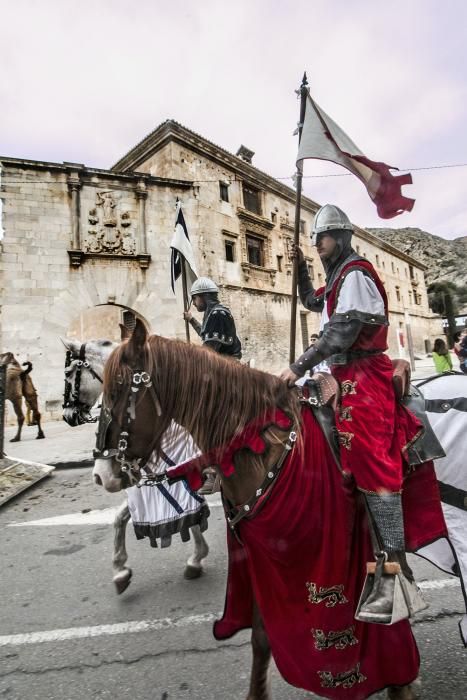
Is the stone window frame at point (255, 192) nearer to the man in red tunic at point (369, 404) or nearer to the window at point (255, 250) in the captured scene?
the window at point (255, 250)

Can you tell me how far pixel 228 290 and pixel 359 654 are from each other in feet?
62.0

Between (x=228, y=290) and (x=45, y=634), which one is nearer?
(x=45, y=634)

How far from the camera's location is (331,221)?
6.79 ft

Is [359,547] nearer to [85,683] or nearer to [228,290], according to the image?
[85,683]

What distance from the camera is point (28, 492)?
5.74 meters

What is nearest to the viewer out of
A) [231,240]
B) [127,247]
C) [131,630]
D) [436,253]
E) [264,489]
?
[264,489]

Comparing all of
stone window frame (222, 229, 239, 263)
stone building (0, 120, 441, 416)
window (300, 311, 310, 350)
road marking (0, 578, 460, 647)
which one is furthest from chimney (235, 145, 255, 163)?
road marking (0, 578, 460, 647)

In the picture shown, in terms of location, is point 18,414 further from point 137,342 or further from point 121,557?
point 137,342

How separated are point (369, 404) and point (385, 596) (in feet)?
2.65

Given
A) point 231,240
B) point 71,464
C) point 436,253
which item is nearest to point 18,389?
point 71,464

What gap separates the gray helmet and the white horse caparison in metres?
1.69

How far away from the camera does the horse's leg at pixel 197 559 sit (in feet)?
10.3

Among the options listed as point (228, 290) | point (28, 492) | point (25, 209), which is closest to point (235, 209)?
point (228, 290)

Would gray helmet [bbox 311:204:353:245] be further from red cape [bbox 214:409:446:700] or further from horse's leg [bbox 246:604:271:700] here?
horse's leg [bbox 246:604:271:700]
